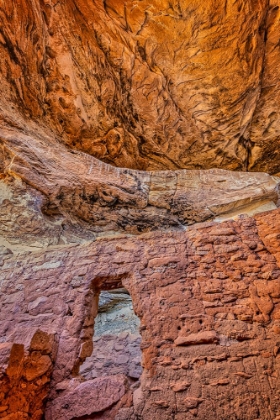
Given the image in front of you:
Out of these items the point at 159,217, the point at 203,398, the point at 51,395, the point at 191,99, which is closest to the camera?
the point at 203,398

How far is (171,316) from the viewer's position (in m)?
2.21

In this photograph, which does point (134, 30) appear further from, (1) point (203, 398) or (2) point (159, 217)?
(1) point (203, 398)

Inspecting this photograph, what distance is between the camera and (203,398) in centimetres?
175

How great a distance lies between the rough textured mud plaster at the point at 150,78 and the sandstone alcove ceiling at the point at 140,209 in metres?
0.03

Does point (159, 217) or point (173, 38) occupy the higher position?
point (173, 38)

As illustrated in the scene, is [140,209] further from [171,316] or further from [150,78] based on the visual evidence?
[150,78]

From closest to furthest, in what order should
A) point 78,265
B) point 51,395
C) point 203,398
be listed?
point 203,398, point 51,395, point 78,265

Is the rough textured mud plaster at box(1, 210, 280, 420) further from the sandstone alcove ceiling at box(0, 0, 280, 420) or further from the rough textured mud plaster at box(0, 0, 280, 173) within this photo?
the rough textured mud plaster at box(0, 0, 280, 173)

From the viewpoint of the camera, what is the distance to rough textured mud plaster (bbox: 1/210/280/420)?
1.78m

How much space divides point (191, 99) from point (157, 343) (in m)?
6.40

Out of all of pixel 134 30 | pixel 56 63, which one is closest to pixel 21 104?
pixel 56 63

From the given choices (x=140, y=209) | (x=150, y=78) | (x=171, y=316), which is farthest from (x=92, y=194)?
(x=150, y=78)

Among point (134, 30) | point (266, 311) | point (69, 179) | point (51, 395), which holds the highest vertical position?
point (134, 30)

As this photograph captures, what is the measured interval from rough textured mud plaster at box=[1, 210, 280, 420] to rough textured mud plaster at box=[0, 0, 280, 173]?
3244 mm
